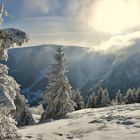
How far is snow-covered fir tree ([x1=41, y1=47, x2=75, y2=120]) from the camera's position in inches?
2045

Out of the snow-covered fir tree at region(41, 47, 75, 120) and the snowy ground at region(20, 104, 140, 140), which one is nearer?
the snowy ground at region(20, 104, 140, 140)

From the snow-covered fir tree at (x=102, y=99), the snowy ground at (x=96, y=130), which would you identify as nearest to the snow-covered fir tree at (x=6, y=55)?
the snowy ground at (x=96, y=130)

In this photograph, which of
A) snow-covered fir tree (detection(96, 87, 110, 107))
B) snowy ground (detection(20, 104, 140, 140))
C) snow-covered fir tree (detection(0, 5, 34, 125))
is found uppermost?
snow-covered fir tree (detection(0, 5, 34, 125))

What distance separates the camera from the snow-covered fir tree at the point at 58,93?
51938 mm

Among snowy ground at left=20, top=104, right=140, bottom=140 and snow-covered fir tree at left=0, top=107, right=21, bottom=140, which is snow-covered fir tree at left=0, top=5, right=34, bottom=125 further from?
snowy ground at left=20, top=104, right=140, bottom=140

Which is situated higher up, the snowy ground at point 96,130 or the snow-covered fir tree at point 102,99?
the snow-covered fir tree at point 102,99

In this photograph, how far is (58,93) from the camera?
52406 millimetres

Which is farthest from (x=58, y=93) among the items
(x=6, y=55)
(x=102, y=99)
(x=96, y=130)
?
(x=102, y=99)

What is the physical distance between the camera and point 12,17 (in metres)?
15.4

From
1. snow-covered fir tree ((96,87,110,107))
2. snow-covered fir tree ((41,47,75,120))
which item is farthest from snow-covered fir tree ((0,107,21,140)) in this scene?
snow-covered fir tree ((96,87,110,107))

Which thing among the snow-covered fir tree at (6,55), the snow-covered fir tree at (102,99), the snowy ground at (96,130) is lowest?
the snowy ground at (96,130)

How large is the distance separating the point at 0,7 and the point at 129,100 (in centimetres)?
8026

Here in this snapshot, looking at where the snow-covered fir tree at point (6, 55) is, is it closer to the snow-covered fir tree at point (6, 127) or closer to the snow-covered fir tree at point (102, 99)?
the snow-covered fir tree at point (6, 127)

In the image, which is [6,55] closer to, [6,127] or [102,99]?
[6,127]
